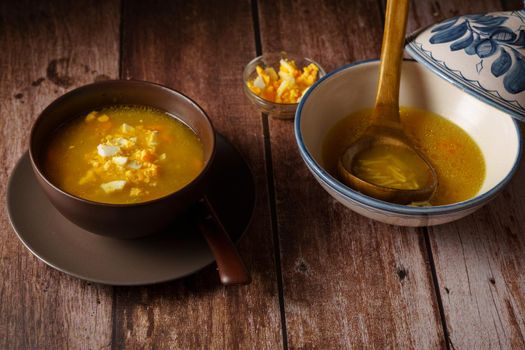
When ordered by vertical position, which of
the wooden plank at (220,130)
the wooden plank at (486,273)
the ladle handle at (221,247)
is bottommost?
the wooden plank at (486,273)

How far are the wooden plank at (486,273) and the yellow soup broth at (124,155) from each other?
23.2 inches

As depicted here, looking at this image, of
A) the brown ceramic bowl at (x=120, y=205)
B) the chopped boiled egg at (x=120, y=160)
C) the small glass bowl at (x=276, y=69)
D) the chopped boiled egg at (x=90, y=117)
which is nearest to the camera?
the brown ceramic bowl at (x=120, y=205)

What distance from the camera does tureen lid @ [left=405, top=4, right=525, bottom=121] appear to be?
149 centimetres

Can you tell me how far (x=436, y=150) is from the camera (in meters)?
1.67

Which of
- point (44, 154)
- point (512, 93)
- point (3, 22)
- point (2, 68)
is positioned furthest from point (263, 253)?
point (3, 22)

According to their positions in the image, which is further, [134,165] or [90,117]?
[90,117]

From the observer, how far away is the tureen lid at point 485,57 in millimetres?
1494

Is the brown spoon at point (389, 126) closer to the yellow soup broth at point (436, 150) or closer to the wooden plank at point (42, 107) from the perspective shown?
the yellow soup broth at point (436, 150)

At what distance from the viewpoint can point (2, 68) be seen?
6.17 feet

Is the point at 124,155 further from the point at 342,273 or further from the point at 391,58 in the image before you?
the point at 391,58

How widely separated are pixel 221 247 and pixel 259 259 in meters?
0.16

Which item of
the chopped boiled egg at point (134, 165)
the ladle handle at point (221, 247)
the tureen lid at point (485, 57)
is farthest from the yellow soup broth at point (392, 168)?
the chopped boiled egg at point (134, 165)

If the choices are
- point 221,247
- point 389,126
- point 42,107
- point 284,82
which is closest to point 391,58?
point 389,126

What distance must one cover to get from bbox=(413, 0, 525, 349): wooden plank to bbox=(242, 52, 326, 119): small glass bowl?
0.47 metres
